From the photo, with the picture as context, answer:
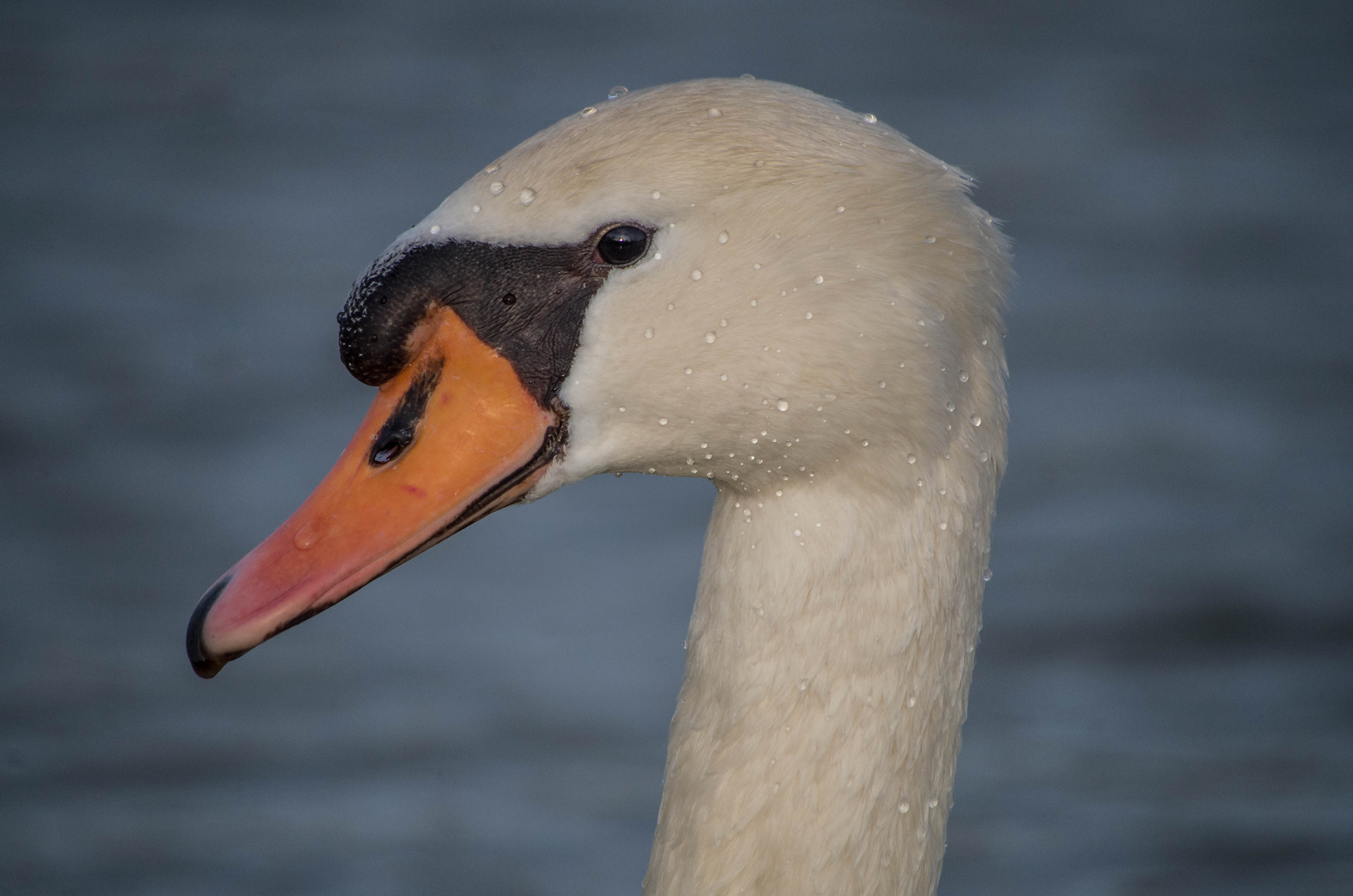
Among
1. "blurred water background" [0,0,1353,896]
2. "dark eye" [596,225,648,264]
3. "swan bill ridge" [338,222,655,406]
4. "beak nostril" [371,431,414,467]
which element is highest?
"blurred water background" [0,0,1353,896]

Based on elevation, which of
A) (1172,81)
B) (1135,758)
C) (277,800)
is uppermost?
(1172,81)

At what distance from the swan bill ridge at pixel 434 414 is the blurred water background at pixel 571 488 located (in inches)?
37.5

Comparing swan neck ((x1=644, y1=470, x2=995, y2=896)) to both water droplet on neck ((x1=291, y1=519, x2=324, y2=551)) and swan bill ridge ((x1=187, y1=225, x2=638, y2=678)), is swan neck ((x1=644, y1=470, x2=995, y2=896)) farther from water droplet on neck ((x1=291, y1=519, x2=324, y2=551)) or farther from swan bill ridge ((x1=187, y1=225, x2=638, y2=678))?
water droplet on neck ((x1=291, y1=519, x2=324, y2=551))

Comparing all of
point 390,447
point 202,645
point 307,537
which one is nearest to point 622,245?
point 390,447

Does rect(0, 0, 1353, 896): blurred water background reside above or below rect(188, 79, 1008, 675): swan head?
above

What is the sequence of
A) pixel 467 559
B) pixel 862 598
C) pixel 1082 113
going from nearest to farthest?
pixel 862 598 → pixel 467 559 → pixel 1082 113

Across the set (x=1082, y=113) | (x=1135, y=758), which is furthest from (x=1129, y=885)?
(x=1082, y=113)

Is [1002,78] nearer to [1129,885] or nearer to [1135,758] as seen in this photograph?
[1135,758]

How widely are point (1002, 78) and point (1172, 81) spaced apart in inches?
41.9

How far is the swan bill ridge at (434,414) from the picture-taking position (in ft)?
6.92

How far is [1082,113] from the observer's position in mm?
9148

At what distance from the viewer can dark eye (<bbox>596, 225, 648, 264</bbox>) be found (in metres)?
2.09

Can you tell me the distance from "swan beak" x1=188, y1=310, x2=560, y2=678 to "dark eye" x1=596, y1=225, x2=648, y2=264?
0.63 ft

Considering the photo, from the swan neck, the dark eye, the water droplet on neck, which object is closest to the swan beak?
the water droplet on neck
